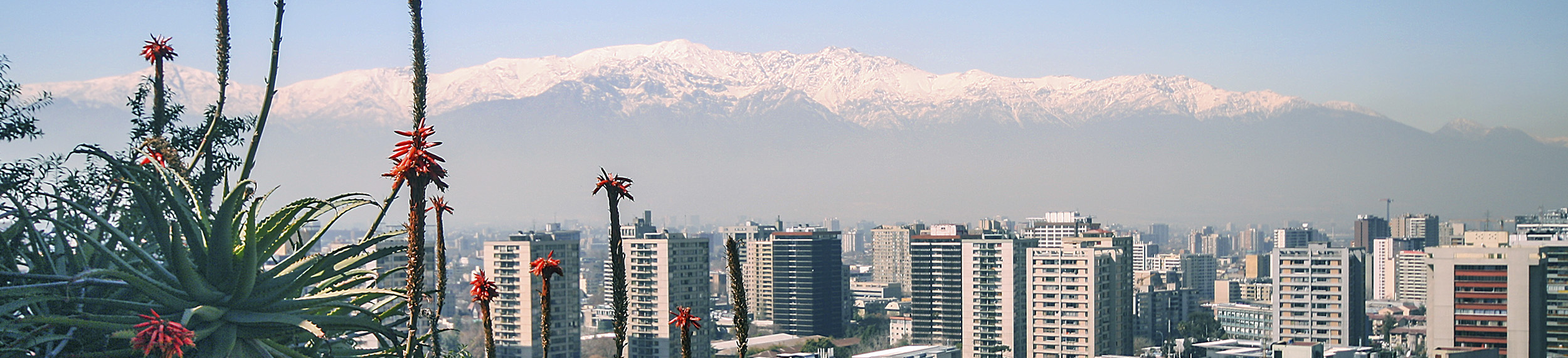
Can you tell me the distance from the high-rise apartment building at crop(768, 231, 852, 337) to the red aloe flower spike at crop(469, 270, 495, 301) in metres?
37.1

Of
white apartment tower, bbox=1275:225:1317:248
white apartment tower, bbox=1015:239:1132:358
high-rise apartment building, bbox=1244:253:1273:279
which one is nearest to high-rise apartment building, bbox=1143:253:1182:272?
high-rise apartment building, bbox=1244:253:1273:279

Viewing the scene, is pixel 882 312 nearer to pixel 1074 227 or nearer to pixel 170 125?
pixel 1074 227

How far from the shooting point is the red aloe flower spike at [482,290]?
4.34m

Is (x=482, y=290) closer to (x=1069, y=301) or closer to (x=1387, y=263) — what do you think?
(x=1069, y=301)

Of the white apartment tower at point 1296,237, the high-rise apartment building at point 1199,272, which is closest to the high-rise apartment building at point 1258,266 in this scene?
the high-rise apartment building at point 1199,272

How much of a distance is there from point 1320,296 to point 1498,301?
6406 millimetres

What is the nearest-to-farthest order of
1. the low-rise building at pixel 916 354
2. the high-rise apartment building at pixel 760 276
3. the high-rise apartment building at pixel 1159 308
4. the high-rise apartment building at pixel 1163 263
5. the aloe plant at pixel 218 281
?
the aloe plant at pixel 218 281 < the low-rise building at pixel 916 354 < the high-rise apartment building at pixel 1159 308 < the high-rise apartment building at pixel 760 276 < the high-rise apartment building at pixel 1163 263

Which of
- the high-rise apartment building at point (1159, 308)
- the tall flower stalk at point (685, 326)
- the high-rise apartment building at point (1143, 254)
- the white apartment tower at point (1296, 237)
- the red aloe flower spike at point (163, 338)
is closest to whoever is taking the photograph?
the red aloe flower spike at point (163, 338)

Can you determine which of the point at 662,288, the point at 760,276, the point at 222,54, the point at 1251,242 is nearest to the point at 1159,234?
the point at 1251,242

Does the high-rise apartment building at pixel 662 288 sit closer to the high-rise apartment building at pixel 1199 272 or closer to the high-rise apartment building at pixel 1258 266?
the high-rise apartment building at pixel 1199 272

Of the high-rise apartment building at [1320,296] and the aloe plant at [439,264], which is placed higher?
the aloe plant at [439,264]

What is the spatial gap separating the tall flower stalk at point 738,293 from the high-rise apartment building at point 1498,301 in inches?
846

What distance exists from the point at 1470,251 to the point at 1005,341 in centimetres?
1085

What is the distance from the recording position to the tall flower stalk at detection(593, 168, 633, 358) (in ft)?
11.2
